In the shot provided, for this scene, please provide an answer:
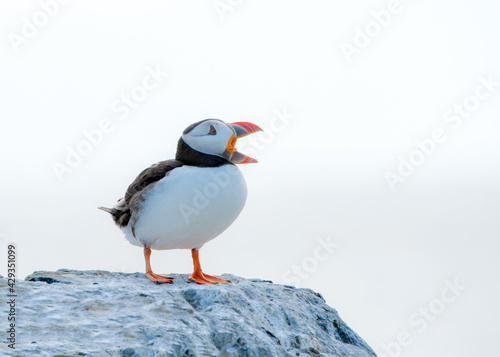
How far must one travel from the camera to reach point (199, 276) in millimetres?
6945

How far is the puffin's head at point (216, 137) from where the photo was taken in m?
7.02

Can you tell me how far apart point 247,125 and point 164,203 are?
122 cm

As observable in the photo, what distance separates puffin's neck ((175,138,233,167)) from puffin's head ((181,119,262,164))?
1.7 inches

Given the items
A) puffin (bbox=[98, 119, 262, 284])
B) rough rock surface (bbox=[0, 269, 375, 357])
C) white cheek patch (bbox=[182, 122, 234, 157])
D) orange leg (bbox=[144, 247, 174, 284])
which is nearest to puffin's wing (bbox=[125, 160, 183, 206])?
puffin (bbox=[98, 119, 262, 284])

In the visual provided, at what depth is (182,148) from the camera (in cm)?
714

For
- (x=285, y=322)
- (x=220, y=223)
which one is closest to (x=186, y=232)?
(x=220, y=223)

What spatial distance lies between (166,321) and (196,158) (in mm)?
2326

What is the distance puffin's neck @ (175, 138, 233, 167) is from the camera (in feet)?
22.8

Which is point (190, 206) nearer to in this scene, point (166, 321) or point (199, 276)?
point (199, 276)

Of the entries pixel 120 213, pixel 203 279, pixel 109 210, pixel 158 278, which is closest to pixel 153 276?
pixel 158 278

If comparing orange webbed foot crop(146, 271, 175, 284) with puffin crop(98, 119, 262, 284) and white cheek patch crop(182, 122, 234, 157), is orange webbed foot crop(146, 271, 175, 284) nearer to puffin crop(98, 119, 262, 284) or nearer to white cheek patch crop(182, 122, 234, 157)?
puffin crop(98, 119, 262, 284)

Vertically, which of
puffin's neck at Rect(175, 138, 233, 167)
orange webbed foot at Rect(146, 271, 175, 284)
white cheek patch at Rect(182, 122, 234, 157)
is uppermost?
white cheek patch at Rect(182, 122, 234, 157)

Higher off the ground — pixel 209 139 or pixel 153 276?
pixel 209 139

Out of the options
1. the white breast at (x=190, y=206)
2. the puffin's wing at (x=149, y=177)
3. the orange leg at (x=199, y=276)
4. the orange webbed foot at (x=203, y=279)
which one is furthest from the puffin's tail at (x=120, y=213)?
the orange webbed foot at (x=203, y=279)
